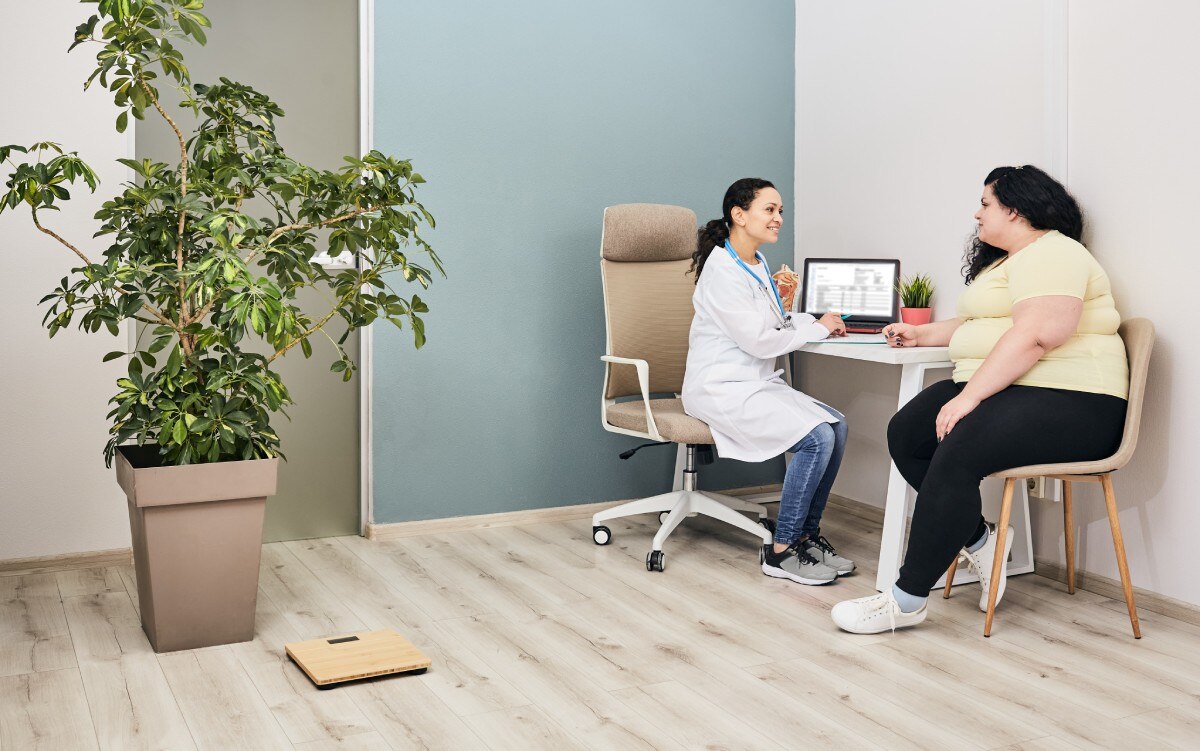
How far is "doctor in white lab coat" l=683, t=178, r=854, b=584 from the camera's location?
10.6 feet

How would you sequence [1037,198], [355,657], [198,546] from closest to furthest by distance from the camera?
[355,657]
[198,546]
[1037,198]

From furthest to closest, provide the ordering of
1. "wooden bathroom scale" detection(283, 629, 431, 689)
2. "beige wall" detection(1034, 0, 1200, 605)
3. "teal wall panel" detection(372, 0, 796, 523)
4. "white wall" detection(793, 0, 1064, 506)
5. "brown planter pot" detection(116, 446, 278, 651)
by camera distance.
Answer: "teal wall panel" detection(372, 0, 796, 523)
"white wall" detection(793, 0, 1064, 506)
"beige wall" detection(1034, 0, 1200, 605)
"brown planter pot" detection(116, 446, 278, 651)
"wooden bathroom scale" detection(283, 629, 431, 689)

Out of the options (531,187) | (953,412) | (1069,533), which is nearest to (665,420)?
(953,412)

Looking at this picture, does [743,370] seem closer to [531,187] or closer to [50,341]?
[531,187]

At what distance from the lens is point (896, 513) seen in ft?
9.89

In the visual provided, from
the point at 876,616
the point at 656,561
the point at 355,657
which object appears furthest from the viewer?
the point at 656,561

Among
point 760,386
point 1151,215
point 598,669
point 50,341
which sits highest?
point 1151,215

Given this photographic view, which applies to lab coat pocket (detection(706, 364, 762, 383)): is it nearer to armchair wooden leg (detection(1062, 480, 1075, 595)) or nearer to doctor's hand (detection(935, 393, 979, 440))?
doctor's hand (detection(935, 393, 979, 440))

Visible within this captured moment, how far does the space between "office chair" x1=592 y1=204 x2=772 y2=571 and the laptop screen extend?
1.59ft

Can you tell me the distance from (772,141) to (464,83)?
1365 millimetres

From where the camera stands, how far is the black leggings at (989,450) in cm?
261

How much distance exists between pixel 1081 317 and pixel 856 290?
3.85ft

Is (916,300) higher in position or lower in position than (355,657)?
higher

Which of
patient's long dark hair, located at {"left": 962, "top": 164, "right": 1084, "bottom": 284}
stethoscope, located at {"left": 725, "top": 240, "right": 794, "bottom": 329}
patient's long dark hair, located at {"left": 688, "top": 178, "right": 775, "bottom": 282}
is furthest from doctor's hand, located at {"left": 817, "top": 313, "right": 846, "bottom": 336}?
patient's long dark hair, located at {"left": 962, "top": 164, "right": 1084, "bottom": 284}
